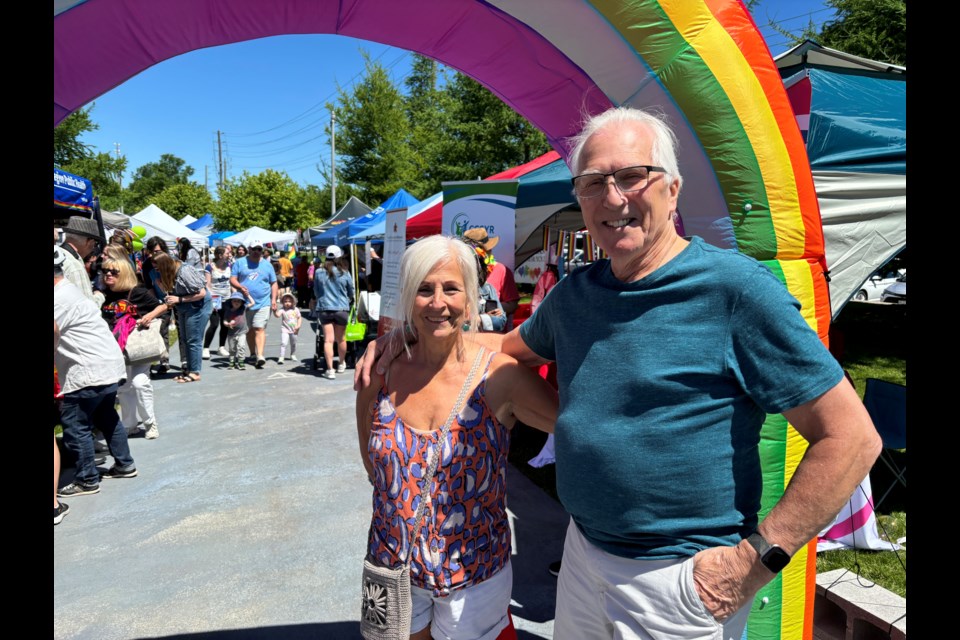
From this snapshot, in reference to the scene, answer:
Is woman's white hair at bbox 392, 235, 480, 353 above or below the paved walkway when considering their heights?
above

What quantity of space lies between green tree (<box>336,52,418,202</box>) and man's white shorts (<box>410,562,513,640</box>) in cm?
2566

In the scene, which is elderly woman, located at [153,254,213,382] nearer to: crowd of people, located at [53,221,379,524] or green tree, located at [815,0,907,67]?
crowd of people, located at [53,221,379,524]

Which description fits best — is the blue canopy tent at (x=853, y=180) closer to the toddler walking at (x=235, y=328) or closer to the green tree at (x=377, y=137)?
the toddler walking at (x=235, y=328)

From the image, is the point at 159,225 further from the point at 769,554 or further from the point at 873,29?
the point at 769,554

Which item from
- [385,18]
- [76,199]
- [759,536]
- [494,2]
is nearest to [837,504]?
[759,536]

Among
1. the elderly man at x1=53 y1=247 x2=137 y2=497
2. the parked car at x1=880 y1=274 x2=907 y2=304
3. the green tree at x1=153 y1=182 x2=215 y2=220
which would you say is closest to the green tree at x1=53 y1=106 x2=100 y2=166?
the elderly man at x1=53 y1=247 x2=137 y2=497

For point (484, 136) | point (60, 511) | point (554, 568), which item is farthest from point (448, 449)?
point (484, 136)

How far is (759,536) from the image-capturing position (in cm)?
134

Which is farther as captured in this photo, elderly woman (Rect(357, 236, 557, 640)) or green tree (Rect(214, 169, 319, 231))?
green tree (Rect(214, 169, 319, 231))

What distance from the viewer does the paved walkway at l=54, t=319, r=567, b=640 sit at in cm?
319

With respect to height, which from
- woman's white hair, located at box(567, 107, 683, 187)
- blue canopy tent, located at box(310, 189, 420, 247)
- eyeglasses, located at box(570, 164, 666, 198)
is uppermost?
blue canopy tent, located at box(310, 189, 420, 247)

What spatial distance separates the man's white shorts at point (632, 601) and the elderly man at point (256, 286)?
873 centimetres

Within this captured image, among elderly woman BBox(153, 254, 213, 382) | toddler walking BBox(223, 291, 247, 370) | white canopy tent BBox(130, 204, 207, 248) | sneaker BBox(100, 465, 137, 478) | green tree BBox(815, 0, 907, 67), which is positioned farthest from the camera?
white canopy tent BBox(130, 204, 207, 248)

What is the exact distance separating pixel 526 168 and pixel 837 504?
276 inches
